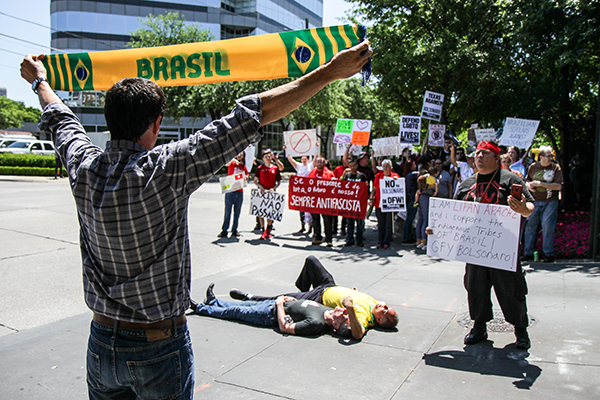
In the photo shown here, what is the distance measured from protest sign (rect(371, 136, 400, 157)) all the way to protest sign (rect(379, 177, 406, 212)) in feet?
7.69

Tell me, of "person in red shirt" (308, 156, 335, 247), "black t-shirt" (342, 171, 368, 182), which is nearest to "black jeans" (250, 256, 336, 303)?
"person in red shirt" (308, 156, 335, 247)

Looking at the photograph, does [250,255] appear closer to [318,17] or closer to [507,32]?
[507,32]

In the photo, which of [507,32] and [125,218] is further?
[507,32]

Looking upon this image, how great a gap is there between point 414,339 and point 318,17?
76.8m

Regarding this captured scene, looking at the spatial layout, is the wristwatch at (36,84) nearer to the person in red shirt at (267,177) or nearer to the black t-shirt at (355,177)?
the black t-shirt at (355,177)

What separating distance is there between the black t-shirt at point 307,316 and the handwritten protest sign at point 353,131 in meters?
7.71

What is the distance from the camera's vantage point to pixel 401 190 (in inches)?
392

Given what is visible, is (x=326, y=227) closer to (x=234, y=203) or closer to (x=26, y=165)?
(x=234, y=203)

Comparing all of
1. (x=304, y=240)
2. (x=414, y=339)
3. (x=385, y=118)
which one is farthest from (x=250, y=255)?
(x=385, y=118)

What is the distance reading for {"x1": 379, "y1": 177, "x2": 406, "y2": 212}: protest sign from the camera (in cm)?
981

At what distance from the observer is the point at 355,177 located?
10.3m

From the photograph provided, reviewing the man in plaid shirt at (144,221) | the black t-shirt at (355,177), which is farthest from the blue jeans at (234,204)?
the man in plaid shirt at (144,221)

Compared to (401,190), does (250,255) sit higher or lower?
lower

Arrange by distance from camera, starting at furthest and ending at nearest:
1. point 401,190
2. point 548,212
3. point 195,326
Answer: point 401,190
point 548,212
point 195,326
